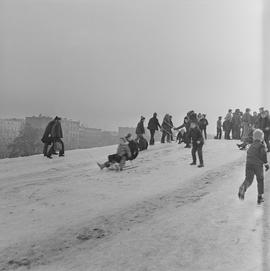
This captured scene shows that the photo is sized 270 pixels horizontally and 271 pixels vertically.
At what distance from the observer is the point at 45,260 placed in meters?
7.55

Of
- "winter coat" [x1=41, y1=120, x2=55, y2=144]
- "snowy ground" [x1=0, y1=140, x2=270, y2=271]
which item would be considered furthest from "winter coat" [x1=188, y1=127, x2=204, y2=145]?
"winter coat" [x1=41, y1=120, x2=55, y2=144]

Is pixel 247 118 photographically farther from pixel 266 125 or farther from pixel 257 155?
pixel 257 155

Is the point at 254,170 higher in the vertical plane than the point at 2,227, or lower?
higher

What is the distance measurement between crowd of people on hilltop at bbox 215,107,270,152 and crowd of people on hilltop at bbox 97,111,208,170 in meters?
2.35

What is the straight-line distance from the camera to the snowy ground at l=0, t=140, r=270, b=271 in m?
7.36

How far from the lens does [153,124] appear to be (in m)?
25.8

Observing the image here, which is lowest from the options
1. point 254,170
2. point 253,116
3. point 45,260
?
point 45,260

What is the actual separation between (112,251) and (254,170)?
4521 millimetres

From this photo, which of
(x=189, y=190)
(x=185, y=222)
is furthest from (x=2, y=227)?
(x=189, y=190)

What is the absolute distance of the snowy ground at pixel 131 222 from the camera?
290 inches

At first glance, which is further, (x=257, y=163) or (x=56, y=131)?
(x=56, y=131)

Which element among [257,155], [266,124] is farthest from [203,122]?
[257,155]

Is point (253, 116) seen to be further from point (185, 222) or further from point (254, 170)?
point (185, 222)

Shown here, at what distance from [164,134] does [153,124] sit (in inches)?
78.6
